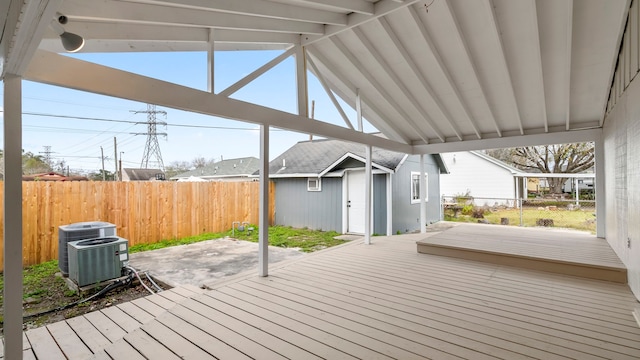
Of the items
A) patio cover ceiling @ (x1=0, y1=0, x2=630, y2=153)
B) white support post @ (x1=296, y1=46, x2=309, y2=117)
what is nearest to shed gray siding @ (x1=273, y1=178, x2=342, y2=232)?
patio cover ceiling @ (x1=0, y1=0, x2=630, y2=153)

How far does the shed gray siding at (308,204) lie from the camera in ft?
33.2

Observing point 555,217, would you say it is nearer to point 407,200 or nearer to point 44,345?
point 407,200

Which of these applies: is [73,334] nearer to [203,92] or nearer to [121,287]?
[121,287]

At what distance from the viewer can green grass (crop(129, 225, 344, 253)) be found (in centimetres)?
733

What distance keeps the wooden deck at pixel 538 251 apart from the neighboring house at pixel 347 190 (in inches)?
126

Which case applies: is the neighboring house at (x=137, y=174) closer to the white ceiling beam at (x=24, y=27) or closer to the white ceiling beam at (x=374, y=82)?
the white ceiling beam at (x=374, y=82)

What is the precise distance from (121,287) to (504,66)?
6.69 meters

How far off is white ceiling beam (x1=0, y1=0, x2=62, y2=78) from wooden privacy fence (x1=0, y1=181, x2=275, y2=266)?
15.2 feet

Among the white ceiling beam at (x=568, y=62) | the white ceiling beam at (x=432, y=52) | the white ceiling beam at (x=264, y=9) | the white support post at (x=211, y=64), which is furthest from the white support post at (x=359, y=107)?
the white ceiling beam at (x=568, y=62)

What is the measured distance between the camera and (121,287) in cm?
452

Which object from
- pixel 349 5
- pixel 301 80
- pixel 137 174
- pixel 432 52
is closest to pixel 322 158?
pixel 301 80

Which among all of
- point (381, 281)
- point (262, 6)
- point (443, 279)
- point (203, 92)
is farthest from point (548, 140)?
point (203, 92)

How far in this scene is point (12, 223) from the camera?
1990 millimetres

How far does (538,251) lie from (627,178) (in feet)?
5.28
